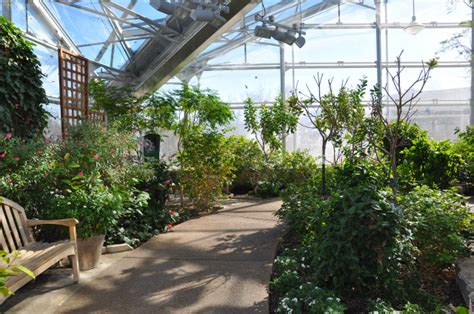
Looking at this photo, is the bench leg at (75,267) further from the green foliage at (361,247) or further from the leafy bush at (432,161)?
the leafy bush at (432,161)

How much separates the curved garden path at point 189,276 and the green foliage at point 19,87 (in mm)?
1781

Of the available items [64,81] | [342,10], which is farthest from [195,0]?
[342,10]

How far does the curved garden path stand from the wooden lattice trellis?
1921 mm

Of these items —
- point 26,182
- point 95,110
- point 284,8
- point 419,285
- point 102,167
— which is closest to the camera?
point 419,285

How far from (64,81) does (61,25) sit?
271cm

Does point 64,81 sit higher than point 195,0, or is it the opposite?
point 195,0

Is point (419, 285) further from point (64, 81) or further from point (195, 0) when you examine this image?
point (64, 81)

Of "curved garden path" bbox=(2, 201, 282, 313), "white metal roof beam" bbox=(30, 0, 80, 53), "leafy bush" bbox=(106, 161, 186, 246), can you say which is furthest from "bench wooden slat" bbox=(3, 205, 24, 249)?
"white metal roof beam" bbox=(30, 0, 80, 53)

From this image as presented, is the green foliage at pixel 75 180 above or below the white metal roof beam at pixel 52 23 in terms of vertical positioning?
below

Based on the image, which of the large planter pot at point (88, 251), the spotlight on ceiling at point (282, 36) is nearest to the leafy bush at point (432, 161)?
the spotlight on ceiling at point (282, 36)

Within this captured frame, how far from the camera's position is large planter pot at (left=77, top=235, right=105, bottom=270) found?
10.5 ft

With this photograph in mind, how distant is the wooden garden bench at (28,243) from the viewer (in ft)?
8.50

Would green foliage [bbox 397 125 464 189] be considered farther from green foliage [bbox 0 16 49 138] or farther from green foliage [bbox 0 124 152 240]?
A: green foliage [bbox 0 16 49 138]

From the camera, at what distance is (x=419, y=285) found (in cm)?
238
